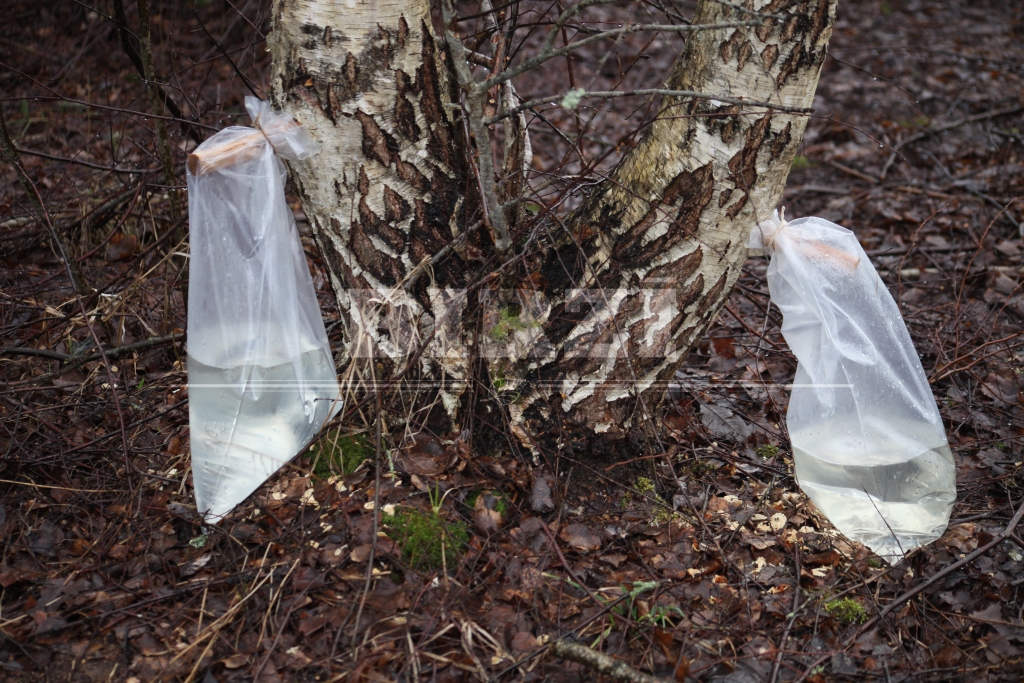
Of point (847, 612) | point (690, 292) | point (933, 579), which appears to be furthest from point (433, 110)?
point (933, 579)

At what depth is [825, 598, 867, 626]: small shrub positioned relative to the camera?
189cm

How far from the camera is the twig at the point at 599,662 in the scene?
1.65 meters

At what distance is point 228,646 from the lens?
5.79 feet

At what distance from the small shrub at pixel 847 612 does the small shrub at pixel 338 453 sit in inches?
55.7

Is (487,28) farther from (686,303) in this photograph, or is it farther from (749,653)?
(749,653)

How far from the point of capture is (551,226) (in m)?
2.21

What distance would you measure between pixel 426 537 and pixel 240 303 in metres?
0.87

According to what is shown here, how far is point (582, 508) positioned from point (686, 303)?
71 cm

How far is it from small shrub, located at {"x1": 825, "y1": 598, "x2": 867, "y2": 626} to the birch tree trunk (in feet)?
2.45

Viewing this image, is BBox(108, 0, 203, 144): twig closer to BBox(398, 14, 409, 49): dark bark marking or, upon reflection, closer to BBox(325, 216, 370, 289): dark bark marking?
BBox(325, 216, 370, 289): dark bark marking

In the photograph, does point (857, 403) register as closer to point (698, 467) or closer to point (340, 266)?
point (698, 467)

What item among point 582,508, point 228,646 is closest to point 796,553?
point 582,508

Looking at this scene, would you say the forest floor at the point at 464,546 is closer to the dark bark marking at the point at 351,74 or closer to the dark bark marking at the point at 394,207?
the dark bark marking at the point at 394,207

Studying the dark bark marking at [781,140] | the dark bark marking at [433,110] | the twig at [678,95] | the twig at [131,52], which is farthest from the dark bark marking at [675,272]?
the twig at [131,52]
